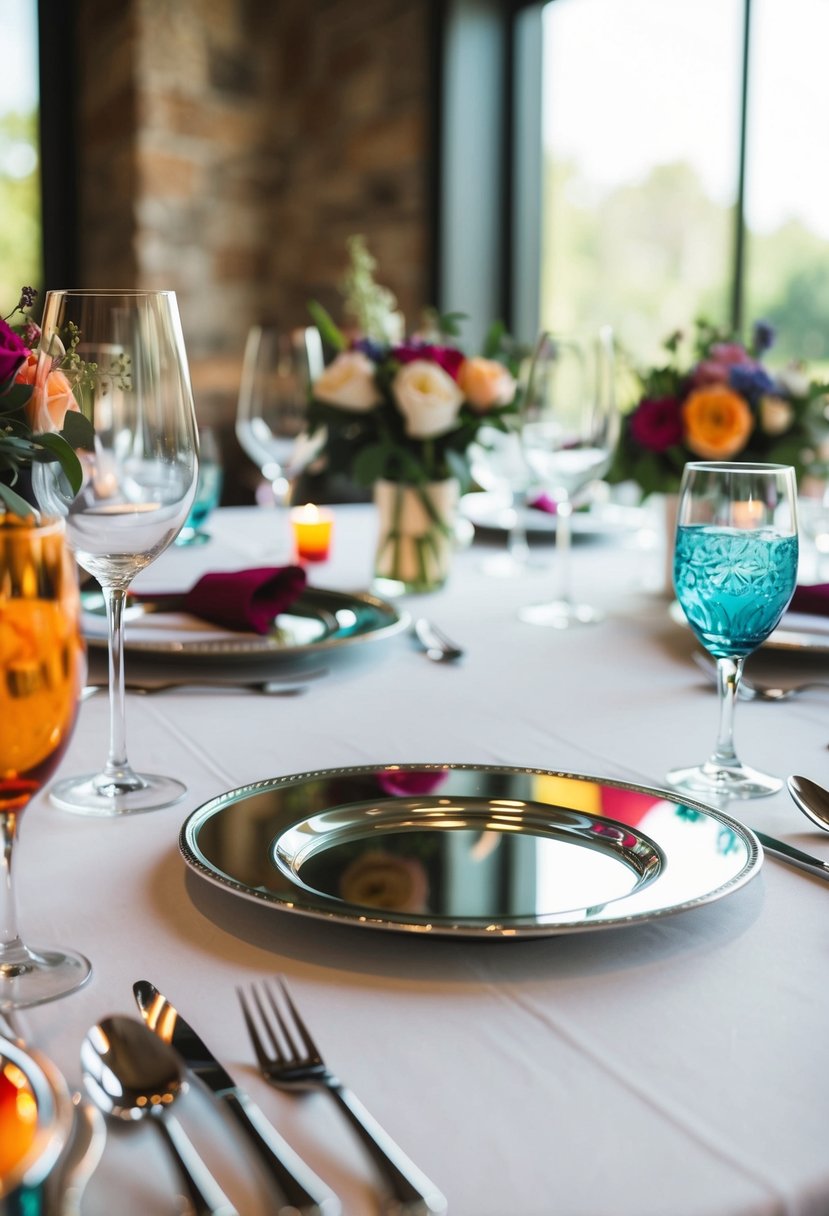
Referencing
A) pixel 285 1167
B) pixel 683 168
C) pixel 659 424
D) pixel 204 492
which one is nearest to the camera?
pixel 285 1167

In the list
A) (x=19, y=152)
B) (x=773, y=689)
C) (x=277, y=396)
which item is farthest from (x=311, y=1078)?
(x=19, y=152)

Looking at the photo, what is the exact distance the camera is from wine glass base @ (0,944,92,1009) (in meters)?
0.57

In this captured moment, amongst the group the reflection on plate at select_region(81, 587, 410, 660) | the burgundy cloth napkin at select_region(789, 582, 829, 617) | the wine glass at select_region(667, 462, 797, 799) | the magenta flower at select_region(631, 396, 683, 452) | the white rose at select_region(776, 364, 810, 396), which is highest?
the white rose at select_region(776, 364, 810, 396)

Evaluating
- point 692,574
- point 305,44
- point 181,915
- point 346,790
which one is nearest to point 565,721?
point 692,574

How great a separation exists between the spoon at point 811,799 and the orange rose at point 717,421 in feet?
2.59

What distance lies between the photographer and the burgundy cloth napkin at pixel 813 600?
1370 millimetres

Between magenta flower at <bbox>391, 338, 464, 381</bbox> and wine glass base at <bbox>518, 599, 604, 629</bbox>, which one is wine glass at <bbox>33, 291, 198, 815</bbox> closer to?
wine glass base at <bbox>518, 599, 604, 629</bbox>

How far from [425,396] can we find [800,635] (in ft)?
1.88

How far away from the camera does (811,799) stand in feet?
2.72

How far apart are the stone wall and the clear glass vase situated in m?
3.11

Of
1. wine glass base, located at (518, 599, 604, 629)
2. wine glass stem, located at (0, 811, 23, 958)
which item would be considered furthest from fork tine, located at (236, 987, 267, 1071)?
wine glass base, located at (518, 599, 604, 629)

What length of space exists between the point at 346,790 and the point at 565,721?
0.33 m

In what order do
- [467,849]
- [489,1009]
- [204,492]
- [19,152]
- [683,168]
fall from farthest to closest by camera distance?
[19,152], [683,168], [204,492], [467,849], [489,1009]

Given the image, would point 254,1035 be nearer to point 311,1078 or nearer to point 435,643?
point 311,1078
